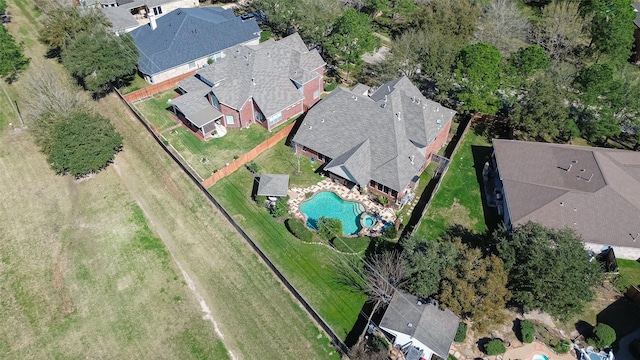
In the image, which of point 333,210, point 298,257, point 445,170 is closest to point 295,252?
point 298,257

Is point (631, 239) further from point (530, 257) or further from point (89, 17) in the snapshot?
point (89, 17)

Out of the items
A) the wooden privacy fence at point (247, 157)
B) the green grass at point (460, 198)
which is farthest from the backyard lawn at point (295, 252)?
the green grass at point (460, 198)

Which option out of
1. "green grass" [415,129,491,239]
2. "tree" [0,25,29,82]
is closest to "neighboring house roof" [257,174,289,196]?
"green grass" [415,129,491,239]

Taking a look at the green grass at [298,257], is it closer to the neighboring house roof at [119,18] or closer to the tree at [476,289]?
the tree at [476,289]

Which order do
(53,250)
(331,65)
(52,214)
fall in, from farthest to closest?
(331,65) → (52,214) → (53,250)

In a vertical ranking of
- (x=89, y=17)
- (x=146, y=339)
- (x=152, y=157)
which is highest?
(x=89, y=17)

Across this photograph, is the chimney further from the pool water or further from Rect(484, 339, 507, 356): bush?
Rect(484, 339, 507, 356): bush

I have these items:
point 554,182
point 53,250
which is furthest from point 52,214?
point 554,182

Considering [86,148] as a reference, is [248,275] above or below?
below
